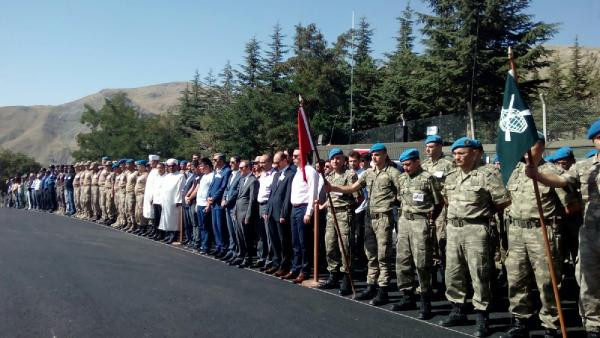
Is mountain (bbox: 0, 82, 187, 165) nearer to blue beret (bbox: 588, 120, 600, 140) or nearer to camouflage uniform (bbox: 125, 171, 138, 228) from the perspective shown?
camouflage uniform (bbox: 125, 171, 138, 228)

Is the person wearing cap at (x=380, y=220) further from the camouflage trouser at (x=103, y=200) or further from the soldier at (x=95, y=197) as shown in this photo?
the soldier at (x=95, y=197)

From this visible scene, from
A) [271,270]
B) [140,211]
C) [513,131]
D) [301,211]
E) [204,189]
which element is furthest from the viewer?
[140,211]

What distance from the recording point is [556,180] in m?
5.33

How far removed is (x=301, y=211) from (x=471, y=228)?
3.40 metres

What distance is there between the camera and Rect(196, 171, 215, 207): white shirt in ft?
39.0

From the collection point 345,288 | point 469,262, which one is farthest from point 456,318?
point 345,288

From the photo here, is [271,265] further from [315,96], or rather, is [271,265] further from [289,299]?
[315,96]

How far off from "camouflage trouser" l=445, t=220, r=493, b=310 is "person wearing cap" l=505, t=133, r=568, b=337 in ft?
0.85

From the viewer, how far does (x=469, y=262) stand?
6.14 meters

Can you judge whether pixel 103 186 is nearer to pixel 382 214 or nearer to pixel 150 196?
pixel 150 196

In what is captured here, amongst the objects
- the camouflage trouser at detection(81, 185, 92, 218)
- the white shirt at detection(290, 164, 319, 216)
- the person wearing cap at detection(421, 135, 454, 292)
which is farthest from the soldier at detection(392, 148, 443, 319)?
the camouflage trouser at detection(81, 185, 92, 218)

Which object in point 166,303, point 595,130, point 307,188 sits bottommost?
point 166,303

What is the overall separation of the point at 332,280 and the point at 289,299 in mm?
1126

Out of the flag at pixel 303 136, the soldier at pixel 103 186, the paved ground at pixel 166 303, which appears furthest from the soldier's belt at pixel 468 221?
the soldier at pixel 103 186
